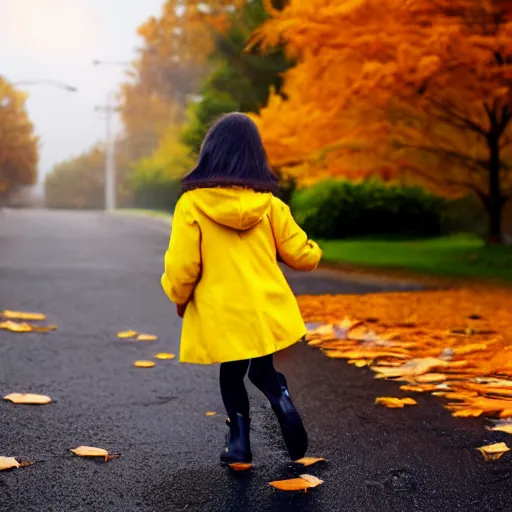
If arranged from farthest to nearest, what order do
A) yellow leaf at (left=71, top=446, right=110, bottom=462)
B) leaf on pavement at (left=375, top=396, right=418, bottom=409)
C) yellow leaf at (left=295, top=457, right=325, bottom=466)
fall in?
leaf on pavement at (left=375, top=396, right=418, bottom=409) < yellow leaf at (left=71, top=446, right=110, bottom=462) < yellow leaf at (left=295, top=457, right=325, bottom=466)

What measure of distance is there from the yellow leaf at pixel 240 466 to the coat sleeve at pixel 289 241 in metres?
0.93

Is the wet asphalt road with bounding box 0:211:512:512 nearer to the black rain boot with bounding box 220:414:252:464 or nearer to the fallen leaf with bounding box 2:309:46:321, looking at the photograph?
the black rain boot with bounding box 220:414:252:464

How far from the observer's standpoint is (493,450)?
3.99 m

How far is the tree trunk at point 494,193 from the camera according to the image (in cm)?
1455

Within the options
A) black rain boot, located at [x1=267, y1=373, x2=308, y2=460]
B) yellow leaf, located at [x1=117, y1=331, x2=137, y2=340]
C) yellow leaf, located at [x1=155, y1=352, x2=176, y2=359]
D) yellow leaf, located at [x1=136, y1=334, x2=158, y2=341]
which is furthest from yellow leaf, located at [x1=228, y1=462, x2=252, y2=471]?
yellow leaf, located at [x1=117, y1=331, x2=137, y2=340]

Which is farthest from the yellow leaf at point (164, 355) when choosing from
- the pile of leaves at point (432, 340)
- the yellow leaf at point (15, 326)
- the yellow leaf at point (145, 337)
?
the yellow leaf at point (15, 326)

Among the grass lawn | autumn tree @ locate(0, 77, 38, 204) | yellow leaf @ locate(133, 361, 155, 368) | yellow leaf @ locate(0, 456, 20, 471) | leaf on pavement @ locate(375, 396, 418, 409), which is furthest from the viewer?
autumn tree @ locate(0, 77, 38, 204)

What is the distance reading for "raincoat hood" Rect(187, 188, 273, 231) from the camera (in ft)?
11.6

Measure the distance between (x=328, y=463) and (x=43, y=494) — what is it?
1.27 metres

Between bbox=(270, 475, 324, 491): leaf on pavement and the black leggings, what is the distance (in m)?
0.39

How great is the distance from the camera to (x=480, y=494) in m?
3.42

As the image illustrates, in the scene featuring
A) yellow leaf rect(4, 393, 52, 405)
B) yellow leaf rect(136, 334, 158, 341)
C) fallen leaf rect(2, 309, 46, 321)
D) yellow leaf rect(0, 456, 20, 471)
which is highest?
yellow leaf rect(0, 456, 20, 471)

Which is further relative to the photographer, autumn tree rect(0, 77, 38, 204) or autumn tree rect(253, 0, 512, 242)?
autumn tree rect(0, 77, 38, 204)

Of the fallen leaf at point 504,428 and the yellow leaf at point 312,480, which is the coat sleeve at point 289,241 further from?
the fallen leaf at point 504,428
